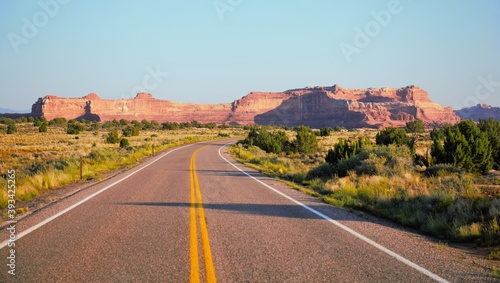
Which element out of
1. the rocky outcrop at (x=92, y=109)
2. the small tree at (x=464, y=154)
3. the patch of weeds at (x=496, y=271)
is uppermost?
the rocky outcrop at (x=92, y=109)

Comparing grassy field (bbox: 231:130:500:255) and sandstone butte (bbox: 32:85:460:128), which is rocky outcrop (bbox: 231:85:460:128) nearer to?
sandstone butte (bbox: 32:85:460:128)

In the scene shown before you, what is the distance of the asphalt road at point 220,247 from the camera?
4879 millimetres

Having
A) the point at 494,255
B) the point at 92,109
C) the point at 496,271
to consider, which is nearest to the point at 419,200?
the point at 494,255

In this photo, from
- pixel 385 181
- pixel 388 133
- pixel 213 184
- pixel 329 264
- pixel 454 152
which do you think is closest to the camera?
pixel 329 264

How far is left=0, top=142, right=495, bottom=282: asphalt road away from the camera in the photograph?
192 inches

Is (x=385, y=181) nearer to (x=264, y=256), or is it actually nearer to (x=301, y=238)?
(x=301, y=238)

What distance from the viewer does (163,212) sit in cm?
899

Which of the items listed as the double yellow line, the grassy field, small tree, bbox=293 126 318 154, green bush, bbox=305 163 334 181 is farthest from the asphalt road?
small tree, bbox=293 126 318 154

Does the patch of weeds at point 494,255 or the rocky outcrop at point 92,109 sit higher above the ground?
the rocky outcrop at point 92,109

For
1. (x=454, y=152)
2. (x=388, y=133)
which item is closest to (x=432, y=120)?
(x=388, y=133)

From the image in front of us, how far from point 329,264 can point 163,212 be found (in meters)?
4.86

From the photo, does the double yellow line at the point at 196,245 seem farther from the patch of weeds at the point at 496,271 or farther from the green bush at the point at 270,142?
the green bush at the point at 270,142

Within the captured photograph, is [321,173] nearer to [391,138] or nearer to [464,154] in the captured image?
[464,154]

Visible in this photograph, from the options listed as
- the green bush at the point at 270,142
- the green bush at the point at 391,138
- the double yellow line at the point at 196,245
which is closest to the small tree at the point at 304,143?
the green bush at the point at 270,142
